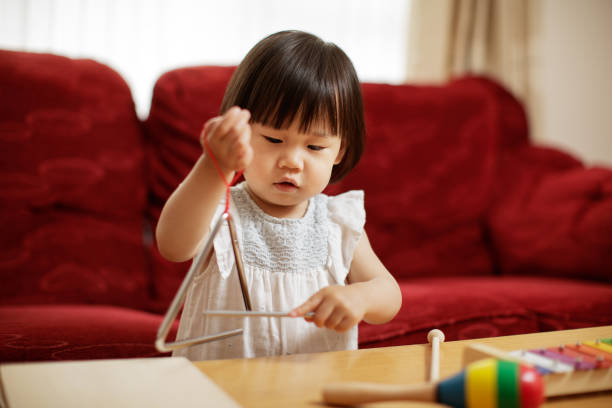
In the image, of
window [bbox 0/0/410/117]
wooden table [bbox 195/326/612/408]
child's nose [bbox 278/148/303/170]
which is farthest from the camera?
window [bbox 0/0/410/117]

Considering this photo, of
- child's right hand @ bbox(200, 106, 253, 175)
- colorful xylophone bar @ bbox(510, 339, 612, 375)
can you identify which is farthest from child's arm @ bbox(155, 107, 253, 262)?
colorful xylophone bar @ bbox(510, 339, 612, 375)

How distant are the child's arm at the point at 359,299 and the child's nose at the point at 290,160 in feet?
0.63

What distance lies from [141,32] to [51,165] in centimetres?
86

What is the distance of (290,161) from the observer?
2.72 ft

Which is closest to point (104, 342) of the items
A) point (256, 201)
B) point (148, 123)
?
point (256, 201)

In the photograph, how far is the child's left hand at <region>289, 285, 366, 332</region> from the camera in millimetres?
694

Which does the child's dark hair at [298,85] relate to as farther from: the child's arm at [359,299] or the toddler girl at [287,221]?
the child's arm at [359,299]

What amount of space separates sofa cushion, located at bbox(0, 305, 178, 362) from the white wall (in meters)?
2.06

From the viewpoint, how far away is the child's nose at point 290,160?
83 centimetres

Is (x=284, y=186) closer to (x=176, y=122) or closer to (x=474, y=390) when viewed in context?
(x=474, y=390)

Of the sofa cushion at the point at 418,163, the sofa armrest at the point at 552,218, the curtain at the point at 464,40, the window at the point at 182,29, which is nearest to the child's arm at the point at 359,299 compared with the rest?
the sofa cushion at the point at 418,163

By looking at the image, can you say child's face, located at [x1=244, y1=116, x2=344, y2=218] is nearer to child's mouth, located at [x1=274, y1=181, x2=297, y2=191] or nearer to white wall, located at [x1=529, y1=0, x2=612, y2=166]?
child's mouth, located at [x1=274, y1=181, x2=297, y2=191]

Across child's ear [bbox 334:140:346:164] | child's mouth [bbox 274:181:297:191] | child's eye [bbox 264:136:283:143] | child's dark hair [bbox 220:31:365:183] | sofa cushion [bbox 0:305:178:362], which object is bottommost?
sofa cushion [bbox 0:305:178:362]

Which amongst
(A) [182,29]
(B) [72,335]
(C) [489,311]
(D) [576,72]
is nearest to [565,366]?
(C) [489,311]
